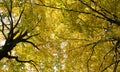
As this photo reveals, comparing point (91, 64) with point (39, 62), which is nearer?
point (91, 64)

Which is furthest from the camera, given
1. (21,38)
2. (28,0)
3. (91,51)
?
(21,38)

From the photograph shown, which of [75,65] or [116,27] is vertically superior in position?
[116,27]

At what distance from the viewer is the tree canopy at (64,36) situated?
22.0 feet

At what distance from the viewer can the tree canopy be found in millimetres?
6711

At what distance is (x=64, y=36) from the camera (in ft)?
28.3

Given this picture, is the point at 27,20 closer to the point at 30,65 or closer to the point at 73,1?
the point at 73,1

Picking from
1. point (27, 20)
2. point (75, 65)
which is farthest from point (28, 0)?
point (75, 65)

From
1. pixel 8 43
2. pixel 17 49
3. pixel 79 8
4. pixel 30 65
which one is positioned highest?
pixel 79 8

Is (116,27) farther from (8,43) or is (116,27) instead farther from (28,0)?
(8,43)

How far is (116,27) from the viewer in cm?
674

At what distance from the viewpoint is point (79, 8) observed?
674 centimetres

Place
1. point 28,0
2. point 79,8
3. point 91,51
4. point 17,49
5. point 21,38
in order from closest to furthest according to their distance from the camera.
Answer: point 79,8, point 28,0, point 91,51, point 21,38, point 17,49

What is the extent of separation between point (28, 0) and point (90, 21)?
6.21ft

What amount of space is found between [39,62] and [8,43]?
6.13ft
